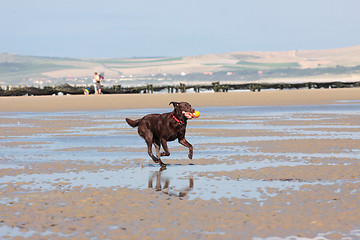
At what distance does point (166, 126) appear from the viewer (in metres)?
12.1

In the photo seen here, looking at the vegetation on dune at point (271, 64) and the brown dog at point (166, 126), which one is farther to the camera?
the vegetation on dune at point (271, 64)

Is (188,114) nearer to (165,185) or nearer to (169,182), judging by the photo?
(169,182)

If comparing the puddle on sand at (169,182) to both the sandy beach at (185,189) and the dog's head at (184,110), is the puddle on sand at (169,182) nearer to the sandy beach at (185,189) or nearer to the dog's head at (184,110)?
the sandy beach at (185,189)

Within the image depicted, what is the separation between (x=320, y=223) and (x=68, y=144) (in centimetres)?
986

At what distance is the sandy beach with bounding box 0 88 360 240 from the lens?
730 centimetres

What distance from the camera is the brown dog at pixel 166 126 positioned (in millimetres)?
11766

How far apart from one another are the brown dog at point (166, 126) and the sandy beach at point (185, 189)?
0.45 meters

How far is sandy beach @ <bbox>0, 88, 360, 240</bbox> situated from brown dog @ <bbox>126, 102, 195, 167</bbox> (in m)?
0.45

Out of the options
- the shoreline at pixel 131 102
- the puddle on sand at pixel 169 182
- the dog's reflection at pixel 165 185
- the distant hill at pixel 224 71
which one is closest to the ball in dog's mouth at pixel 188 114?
the puddle on sand at pixel 169 182

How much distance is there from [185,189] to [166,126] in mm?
2516

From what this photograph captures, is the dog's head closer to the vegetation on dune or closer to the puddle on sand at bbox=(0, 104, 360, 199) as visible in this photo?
the puddle on sand at bbox=(0, 104, 360, 199)

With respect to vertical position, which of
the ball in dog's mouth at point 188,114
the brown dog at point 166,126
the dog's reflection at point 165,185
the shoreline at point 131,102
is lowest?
the shoreline at point 131,102

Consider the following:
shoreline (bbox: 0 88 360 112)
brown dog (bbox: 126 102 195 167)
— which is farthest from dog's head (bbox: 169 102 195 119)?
shoreline (bbox: 0 88 360 112)

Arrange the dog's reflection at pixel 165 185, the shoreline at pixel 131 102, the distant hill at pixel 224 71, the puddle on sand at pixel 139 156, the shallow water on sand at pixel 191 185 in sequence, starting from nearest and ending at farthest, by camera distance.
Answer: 1. the shallow water on sand at pixel 191 185
2. the dog's reflection at pixel 165 185
3. the puddle on sand at pixel 139 156
4. the shoreline at pixel 131 102
5. the distant hill at pixel 224 71
